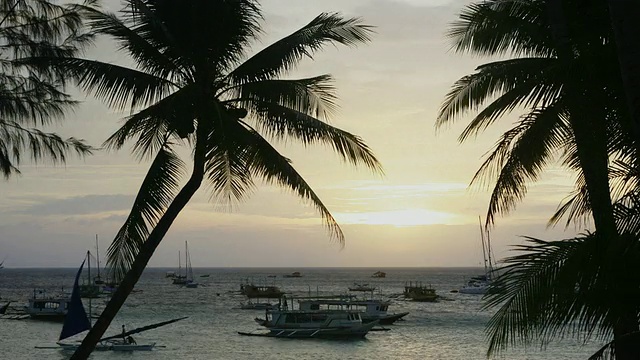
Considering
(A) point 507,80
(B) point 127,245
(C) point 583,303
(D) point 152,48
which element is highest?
(D) point 152,48

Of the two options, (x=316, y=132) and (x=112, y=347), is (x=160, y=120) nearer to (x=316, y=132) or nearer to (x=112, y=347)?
(x=316, y=132)

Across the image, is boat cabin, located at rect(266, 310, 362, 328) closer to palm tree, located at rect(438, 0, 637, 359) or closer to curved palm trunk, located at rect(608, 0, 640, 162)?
palm tree, located at rect(438, 0, 637, 359)

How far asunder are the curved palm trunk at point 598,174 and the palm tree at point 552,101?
0.01 m

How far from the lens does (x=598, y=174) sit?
347 inches

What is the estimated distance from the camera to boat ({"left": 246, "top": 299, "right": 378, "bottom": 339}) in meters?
56.0

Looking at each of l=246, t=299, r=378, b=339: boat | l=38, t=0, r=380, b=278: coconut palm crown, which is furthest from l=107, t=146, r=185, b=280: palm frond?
l=246, t=299, r=378, b=339: boat

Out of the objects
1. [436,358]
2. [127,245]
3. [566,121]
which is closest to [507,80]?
[566,121]

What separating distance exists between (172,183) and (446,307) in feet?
283

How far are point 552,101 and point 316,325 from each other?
50.0 meters

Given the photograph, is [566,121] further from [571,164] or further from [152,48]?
[152,48]

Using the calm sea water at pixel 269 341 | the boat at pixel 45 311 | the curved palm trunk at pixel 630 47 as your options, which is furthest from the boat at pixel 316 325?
the curved palm trunk at pixel 630 47

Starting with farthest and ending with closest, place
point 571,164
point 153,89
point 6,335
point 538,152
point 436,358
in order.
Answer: point 6,335
point 436,358
point 153,89
point 538,152
point 571,164

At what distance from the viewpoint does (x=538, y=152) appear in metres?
11.5

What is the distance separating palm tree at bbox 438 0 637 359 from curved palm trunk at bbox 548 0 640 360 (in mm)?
11
